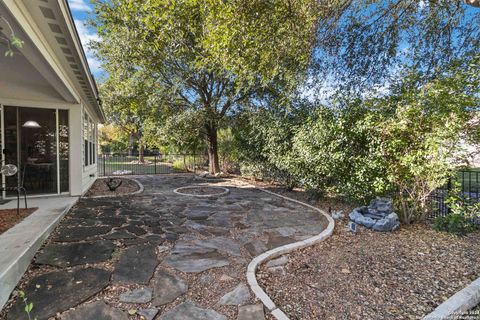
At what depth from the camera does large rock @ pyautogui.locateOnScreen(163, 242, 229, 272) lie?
2.91 meters

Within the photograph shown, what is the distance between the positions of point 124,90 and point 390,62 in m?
9.36

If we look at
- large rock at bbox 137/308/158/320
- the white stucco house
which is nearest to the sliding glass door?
the white stucco house

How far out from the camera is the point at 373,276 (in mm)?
2811

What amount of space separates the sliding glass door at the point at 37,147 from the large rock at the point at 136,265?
4179 mm

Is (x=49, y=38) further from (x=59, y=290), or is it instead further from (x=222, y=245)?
(x=222, y=245)

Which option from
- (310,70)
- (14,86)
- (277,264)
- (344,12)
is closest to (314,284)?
(277,264)

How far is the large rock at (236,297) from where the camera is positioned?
2264 mm

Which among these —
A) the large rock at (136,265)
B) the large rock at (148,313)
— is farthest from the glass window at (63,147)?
the large rock at (148,313)

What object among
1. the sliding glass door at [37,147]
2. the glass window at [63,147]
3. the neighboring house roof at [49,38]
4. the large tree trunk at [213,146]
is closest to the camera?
the neighboring house roof at [49,38]

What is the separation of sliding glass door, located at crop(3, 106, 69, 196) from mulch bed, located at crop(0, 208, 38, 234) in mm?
1411

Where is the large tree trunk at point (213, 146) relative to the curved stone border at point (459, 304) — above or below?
above

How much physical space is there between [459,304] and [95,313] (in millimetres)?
3209

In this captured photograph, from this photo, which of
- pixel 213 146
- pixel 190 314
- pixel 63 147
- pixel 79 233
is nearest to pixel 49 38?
pixel 79 233

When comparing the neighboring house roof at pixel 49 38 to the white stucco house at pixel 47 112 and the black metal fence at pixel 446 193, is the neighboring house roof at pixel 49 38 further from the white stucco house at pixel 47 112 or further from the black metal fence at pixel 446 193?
the black metal fence at pixel 446 193
